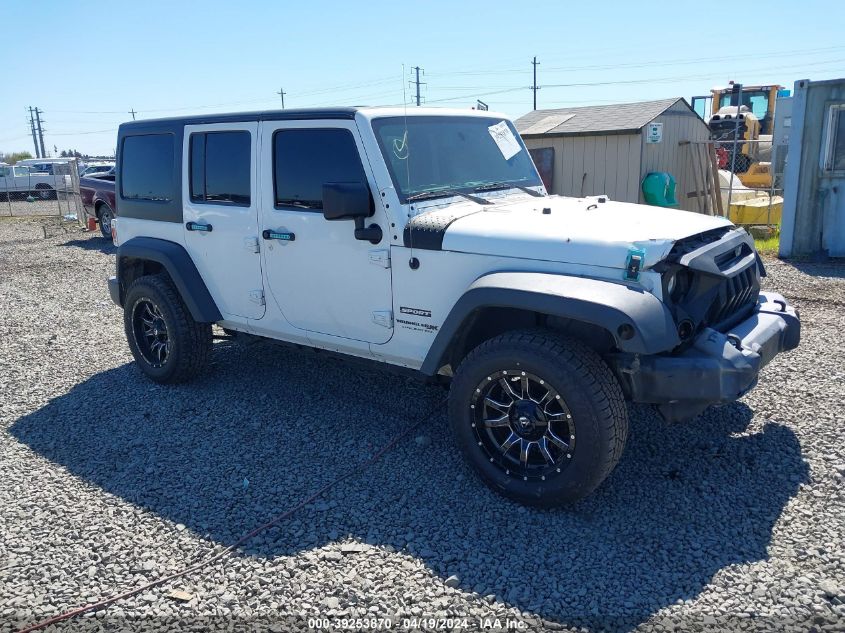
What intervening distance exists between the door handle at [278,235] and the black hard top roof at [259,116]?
0.73 m

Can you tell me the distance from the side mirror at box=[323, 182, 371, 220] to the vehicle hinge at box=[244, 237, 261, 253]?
3.10 feet

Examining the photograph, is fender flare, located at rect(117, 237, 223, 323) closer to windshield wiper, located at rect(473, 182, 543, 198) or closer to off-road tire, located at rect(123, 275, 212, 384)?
off-road tire, located at rect(123, 275, 212, 384)

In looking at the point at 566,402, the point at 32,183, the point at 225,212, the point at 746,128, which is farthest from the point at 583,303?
the point at 32,183

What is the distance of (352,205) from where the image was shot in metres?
3.91

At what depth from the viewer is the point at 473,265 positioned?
3766 mm

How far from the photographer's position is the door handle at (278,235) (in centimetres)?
451

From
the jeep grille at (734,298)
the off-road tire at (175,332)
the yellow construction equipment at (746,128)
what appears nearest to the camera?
the jeep grille at (734,298)

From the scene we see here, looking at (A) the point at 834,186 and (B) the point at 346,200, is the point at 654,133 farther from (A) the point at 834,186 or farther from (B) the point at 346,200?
(B) the point at 346,200

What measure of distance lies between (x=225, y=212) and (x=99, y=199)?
11782 millimetres

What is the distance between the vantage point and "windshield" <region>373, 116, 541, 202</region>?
13.7 ft

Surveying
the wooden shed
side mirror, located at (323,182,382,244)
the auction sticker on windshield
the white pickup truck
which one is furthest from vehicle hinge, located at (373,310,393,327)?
the white pickup truck

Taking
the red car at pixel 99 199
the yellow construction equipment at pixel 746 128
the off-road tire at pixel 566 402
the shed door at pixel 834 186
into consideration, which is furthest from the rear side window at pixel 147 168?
the yellow construction equipment at pixel 746 128


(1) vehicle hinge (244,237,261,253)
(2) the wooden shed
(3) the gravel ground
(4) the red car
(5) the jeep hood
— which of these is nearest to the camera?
(3) the gravel ground

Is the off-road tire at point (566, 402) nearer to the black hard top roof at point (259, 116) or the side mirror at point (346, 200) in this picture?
the side mirror at point (346, 200)
